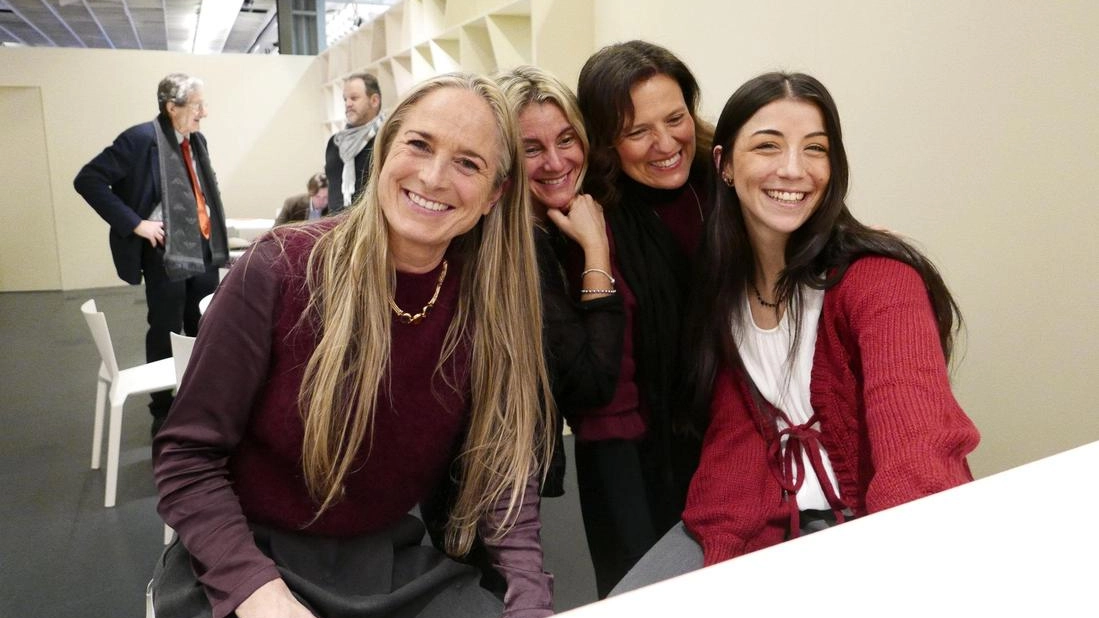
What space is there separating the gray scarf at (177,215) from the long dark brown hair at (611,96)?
283 centimetres

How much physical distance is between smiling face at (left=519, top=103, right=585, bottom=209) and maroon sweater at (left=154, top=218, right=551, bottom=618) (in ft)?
1.17

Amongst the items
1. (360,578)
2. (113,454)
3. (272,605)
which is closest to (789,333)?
(360,578)

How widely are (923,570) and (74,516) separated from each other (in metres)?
3.33

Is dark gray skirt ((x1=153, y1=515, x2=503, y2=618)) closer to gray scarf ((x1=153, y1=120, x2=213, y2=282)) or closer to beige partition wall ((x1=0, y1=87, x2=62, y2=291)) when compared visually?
gray scarf ((x1=153, y1=120, x2=213, y2=282))

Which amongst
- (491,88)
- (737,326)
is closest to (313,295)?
(491,88)

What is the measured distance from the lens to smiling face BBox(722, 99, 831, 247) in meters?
1.38

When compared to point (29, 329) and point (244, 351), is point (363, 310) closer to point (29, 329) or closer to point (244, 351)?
point (244, 351)

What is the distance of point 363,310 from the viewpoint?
1241 millimetres

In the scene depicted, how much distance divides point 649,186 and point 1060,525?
50.8 inches

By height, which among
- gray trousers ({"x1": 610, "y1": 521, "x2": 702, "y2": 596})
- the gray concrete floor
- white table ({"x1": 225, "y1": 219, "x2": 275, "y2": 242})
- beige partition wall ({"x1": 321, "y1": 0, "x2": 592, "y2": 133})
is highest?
beige partition wall ({"x1": 321, "y1": 0, "x2": 592, "y2": 133})

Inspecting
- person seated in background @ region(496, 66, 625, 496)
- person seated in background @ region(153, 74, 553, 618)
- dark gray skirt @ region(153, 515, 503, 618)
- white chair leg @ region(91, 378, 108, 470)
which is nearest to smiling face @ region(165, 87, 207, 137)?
white chair leg @ region(91, 378, 108, 470)

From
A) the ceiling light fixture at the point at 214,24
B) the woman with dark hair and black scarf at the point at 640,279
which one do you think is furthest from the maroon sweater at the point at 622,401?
the ceiling light fixture at the point at 214,24

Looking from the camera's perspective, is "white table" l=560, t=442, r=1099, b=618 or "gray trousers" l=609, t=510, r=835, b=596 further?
"gray trousers" l=609, t=510, r=835, b=596

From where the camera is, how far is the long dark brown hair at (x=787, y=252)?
134 cm
